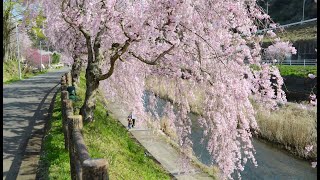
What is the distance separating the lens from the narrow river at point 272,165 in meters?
11.5

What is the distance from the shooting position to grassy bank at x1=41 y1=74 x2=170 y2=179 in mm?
6680

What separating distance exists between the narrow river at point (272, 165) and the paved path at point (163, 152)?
106 centimetres

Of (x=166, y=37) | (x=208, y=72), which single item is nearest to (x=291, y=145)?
(x=208, y=72)

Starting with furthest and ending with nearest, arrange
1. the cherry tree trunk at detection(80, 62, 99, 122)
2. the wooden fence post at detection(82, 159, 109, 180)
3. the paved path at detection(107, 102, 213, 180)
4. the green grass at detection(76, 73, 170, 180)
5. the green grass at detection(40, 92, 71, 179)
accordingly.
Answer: the paved path at detection(107, 102, 213, 180)
the cherry tree trunk at detection(80, 62, 99, 122)
the green grass at detection(76, 73, 170, 180)
the green grass at detection(40, 92, 71, 179)
the wooden fence post at detection(82, 159, 109, 180)

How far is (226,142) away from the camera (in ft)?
23.8

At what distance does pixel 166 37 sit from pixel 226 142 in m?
2.53

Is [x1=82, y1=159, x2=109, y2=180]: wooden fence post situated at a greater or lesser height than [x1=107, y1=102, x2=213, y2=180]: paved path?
greater

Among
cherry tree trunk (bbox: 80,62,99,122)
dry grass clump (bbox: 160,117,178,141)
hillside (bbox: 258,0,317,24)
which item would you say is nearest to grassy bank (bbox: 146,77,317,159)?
dry grass clump (bbox: 160,117,178,141)

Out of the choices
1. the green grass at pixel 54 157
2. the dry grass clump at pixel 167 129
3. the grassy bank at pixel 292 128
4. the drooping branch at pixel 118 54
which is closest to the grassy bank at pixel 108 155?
the green grass at pixel 54 157

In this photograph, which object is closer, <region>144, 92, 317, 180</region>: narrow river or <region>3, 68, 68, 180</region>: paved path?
<region>3, 68, 68, 180</region>: paved path

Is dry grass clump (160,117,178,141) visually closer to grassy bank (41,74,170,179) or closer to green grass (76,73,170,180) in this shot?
grassy bank (41,74,170,179)

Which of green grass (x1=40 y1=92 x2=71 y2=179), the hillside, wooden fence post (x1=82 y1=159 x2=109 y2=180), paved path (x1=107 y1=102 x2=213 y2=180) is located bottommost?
paved path (x1=107 y1=102 x2=213 y2=180)

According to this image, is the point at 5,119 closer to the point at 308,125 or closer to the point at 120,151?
the point at 120,151

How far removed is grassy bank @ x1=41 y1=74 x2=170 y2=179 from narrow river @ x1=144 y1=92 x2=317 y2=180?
1.69 m
